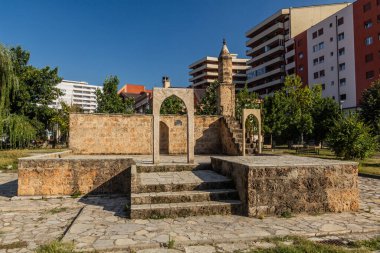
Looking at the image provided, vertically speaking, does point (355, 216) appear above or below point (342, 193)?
below

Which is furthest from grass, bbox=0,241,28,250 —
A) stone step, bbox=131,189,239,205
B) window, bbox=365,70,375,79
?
window, bbox=365,70,375,79

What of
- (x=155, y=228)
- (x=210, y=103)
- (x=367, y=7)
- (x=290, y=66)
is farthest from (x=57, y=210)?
(x=290, y=66)

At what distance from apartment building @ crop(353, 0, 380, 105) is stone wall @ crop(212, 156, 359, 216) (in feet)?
115

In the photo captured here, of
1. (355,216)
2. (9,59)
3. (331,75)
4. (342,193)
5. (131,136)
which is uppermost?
(331,75)

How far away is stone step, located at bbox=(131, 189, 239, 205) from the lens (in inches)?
246

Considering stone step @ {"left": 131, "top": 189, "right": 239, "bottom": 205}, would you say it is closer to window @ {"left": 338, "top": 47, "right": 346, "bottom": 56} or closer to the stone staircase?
the stone staircase

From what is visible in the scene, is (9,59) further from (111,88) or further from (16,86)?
(111,88)

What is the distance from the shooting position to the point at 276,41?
57.1m

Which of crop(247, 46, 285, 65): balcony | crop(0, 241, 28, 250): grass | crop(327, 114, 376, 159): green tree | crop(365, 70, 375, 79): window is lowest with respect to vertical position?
crop(0, 241, 28, 250): grass

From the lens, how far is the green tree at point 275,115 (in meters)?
28.3

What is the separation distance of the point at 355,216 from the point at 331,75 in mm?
42861

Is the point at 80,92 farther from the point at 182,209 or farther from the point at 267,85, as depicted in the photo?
the point at 182,209

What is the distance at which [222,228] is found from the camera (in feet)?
16.9

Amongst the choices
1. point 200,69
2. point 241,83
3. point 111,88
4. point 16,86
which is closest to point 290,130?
point 111,88
